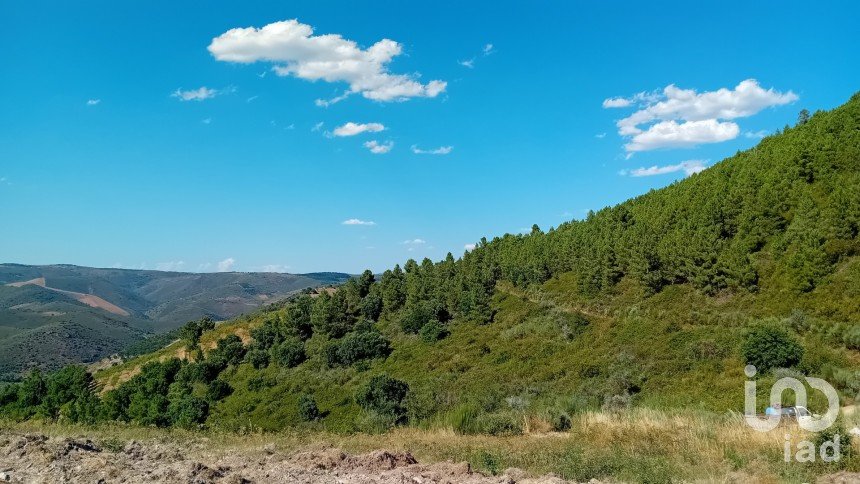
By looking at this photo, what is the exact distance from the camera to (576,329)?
4128cm

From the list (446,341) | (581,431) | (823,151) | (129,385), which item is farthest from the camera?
(129,385)

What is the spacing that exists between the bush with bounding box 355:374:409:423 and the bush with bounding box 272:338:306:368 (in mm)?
25399

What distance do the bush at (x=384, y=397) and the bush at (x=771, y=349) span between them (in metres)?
16.7

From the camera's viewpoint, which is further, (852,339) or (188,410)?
(188,410)

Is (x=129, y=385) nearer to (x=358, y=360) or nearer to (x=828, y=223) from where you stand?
(x=358, y=360)

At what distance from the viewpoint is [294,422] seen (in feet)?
114

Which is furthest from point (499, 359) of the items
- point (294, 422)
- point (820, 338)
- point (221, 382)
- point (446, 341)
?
point (221, 382)

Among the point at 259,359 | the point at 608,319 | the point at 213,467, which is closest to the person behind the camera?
the point at 213,467

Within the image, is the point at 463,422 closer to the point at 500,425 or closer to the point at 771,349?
the point at 500,425

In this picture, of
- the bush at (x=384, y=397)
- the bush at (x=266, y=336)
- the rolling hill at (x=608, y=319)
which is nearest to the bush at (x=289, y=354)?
the rolling hill at (x=608, y=319)

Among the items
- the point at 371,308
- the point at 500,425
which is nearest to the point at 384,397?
the point at 500,425

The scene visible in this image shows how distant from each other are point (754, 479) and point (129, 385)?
196ft

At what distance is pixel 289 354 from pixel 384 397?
2867 cm

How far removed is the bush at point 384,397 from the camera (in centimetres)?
2550
